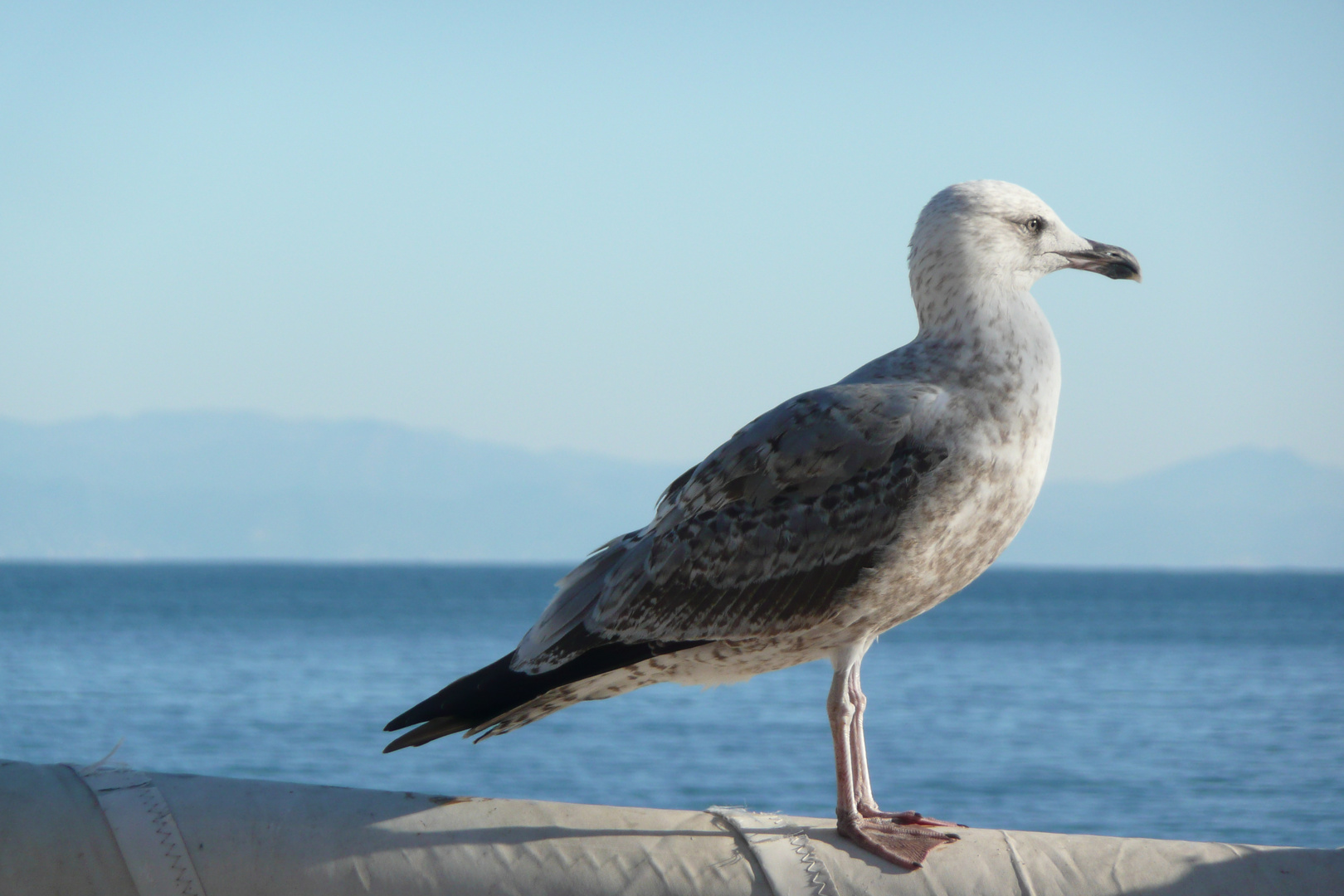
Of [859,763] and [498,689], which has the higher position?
[498,689]

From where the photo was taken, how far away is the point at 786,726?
3228cm

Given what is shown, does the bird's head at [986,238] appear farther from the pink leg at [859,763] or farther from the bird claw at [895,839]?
the bird claw at [895,839]

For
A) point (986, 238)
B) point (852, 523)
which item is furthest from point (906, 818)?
point (986, 238)

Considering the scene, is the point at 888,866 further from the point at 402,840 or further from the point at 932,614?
the point at 932,614

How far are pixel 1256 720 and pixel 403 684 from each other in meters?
27.7

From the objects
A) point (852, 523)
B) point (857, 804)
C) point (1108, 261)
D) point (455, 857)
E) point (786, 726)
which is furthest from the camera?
point (786, 726)

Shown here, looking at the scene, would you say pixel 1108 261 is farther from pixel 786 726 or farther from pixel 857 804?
pixel 786 726

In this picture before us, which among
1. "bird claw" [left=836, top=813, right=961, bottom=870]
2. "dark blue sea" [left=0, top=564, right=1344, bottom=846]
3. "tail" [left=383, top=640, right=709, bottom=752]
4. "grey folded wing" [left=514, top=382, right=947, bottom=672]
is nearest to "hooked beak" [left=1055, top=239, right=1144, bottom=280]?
"grey folded wing" [left=514, top=382, right=947, bottom=672]

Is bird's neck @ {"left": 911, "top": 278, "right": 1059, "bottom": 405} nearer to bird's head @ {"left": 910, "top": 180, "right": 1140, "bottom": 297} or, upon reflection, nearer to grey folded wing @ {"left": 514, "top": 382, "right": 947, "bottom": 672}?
bird's head @ {"left": 910, "top": 180, "right": 1140, "bottom": 297}

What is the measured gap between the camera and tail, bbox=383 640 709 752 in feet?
12.9

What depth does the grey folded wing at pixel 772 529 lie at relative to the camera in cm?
392

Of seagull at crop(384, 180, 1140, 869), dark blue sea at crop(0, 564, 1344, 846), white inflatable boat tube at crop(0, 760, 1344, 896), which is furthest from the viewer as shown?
dark blue sea at crop(0, 564, 1344, 846)

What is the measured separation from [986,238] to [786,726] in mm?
29147

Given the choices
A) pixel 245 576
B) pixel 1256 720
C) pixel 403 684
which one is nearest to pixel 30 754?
pixel 403 684
